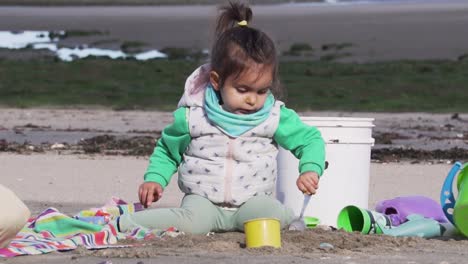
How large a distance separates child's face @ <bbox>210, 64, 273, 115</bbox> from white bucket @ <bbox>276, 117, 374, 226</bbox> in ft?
2.51

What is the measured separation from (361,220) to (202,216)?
1.02m

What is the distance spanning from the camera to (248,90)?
5.95 m

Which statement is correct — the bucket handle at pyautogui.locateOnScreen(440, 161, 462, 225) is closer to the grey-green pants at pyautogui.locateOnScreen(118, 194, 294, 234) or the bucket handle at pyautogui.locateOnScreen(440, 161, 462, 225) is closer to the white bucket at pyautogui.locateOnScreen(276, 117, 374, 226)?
the white bucket at pyautogui.locateOnScreen(276, 117, 374, 226)

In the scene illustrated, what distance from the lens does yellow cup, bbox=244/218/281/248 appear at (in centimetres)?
543

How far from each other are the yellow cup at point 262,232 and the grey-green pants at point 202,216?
41 centimetres

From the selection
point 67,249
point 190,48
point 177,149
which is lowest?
point 67,249

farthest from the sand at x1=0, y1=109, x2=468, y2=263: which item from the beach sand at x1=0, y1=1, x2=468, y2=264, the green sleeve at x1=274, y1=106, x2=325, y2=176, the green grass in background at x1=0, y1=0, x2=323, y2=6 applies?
the green grass in background at x1=0, y1=0, x2=323, y2=6

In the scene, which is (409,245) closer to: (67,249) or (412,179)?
(67,249)

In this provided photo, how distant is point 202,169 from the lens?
602 cm

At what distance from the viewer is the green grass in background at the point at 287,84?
704 inches

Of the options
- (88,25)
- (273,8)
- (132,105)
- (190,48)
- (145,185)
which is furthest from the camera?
(273,8)

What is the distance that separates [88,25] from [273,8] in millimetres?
10521

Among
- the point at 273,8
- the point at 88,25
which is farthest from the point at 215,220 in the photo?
the point at 273,8

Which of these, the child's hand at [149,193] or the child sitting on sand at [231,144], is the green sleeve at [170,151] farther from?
the child's hand at [149,193]
